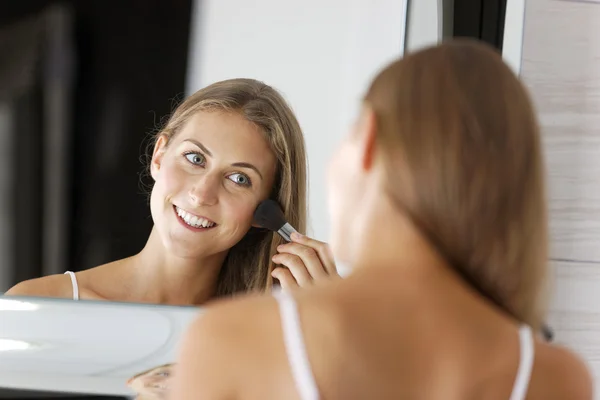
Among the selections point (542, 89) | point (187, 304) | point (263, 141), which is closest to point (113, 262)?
point (187, 304)

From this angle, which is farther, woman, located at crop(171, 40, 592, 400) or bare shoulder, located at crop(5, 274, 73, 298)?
bare shoulder, located at crop(5, 274, 73, 298)

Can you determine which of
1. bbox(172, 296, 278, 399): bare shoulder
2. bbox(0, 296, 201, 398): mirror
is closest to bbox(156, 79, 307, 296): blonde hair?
bbox(0, 296, 201, 398): mirror

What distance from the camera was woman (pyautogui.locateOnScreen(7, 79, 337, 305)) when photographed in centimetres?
95

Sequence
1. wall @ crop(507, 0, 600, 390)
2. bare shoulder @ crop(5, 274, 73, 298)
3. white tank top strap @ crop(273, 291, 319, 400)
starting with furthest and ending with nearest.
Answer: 1. wall @ crop(507, 0, 600, 390)
2. bare shoulder @ crop(5, 274, 73, 298)
3. white tank top strap @ crop(273, 291, 319, 400)

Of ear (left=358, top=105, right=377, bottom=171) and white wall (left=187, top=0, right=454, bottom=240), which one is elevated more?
white wall (left=187, top=0, right=454, bottom=240)

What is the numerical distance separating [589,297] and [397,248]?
0.65 meters

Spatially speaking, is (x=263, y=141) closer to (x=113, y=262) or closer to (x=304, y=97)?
(x=304, y=97)

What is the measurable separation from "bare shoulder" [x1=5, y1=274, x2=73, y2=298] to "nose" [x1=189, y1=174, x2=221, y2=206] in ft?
0.61

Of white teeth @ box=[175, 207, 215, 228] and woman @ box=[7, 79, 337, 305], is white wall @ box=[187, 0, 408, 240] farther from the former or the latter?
white teeth @ box=[175, 207, 215, 228]

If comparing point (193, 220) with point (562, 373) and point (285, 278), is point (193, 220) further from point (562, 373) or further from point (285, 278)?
point (562, 373)

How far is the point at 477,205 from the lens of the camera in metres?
0.52

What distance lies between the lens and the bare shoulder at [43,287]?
937 mm

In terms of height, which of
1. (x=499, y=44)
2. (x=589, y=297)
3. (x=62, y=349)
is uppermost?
(x=499, y=44)

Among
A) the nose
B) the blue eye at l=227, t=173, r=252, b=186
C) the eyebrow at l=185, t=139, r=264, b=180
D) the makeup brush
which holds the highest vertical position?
the eyebrow at l=185, t=139, r=264, b=180
